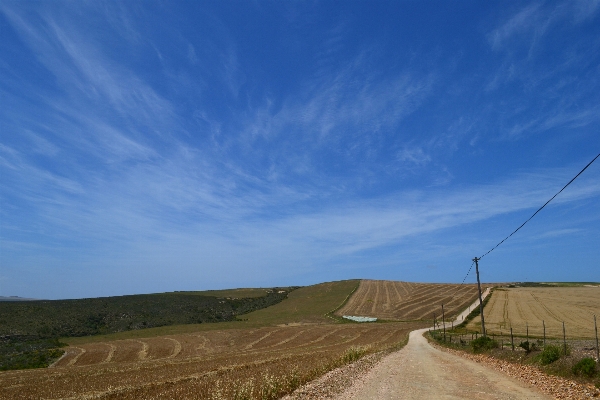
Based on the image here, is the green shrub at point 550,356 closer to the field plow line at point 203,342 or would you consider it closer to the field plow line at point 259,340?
the field plow line at point 259,340

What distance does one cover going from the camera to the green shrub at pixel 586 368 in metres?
15.5

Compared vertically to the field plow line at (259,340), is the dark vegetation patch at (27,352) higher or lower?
lower

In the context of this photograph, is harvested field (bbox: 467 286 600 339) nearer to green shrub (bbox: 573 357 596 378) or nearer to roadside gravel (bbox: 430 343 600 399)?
roadside gravel (bbox: 430 343 600 399)

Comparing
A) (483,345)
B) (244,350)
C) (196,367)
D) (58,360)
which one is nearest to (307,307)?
(244,350)

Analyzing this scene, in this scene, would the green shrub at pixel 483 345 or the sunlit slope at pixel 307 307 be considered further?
the sunlit slope at pixel 307 307

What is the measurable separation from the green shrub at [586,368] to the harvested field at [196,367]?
1106cm

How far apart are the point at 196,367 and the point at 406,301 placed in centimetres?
7881

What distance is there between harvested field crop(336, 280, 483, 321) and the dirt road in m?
62.5

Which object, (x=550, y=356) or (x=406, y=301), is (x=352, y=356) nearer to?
(x=550, y=356)

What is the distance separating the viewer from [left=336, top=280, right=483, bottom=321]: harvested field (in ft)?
282

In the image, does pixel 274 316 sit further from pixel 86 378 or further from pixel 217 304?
pixel 86 378

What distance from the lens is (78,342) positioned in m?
63.1

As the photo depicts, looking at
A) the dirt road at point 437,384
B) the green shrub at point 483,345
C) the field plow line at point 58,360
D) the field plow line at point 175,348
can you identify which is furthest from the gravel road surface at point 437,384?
the field plow line at point 58,360

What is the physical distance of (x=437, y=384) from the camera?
54.9ft
